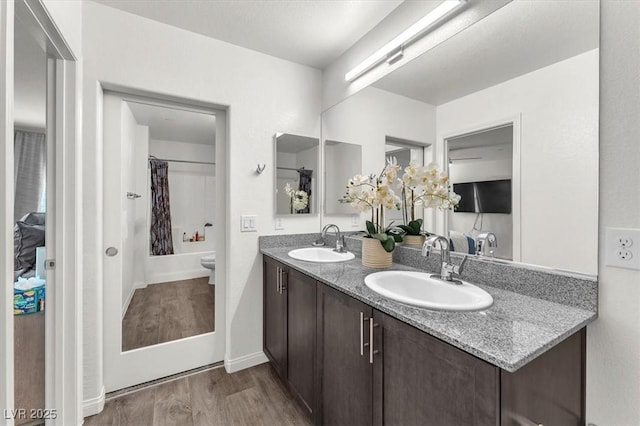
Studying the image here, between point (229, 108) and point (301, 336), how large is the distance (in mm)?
1667

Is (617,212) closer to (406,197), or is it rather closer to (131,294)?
(406,197)

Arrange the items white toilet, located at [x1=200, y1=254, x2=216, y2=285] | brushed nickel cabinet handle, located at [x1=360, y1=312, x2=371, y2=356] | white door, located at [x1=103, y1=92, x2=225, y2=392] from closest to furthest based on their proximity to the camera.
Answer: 1. brushed nickel cabinet handle, located at [x1=360, y1=312, x2=371, y2=356]
2. white door, located at [x1=103, y1=92, x2=225, y2=392]
3. white toilet, located at [x1=200, y1=254, x2=216, y2=285]

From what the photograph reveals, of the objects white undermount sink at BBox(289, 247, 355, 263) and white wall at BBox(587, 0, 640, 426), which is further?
white undermount sink at BBox(289, 247, 355, 263)

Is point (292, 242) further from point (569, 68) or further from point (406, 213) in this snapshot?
point (569, 68)

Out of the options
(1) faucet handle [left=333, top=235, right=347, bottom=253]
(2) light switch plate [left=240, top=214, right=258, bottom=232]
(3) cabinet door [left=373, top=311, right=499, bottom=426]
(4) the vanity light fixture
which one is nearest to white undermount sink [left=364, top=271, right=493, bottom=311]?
(3) cabinet door [left=373, top=311, right=499, bottom=426]

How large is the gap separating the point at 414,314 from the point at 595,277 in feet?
2.09

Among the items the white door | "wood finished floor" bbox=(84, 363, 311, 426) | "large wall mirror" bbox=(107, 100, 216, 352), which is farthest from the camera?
"large wall mirror" bbox=(107, 100, 216, 352)

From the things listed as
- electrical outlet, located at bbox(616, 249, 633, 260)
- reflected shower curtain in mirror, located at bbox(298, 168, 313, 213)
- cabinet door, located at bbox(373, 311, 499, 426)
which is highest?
reflected shower curtain in mirror, located at bbox(298, 168, 313, 213)

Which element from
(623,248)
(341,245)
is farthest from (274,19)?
(623,248)

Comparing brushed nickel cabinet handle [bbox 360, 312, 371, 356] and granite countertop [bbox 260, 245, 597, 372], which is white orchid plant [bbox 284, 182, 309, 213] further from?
brushed nickel cabinet handle [bbox 360, 312, 371, 356]

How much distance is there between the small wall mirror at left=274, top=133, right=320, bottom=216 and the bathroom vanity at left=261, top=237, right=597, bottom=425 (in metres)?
0.96

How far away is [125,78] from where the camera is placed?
1.72m

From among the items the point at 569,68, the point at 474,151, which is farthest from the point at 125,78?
the point at 569,68

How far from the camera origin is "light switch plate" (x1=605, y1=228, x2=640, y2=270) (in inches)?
33.4
